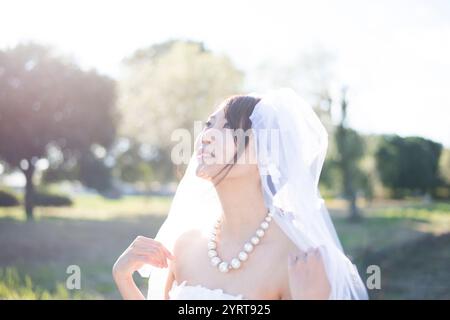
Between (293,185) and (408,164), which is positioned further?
(408,164)

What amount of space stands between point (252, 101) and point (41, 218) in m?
11.2

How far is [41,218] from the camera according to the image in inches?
476

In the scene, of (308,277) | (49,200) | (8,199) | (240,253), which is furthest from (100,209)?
(308,277)

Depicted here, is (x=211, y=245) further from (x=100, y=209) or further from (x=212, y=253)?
(x=100, y=209)

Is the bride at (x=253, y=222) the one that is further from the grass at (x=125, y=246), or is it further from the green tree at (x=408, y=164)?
the green tree at (x=408, y=164)

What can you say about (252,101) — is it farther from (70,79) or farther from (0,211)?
(0,211)

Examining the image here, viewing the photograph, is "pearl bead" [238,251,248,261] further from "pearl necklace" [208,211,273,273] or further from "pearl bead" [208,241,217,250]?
"pearl bead" [208,241,217,250]

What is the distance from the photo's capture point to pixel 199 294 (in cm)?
177

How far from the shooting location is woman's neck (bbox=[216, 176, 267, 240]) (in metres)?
1.84

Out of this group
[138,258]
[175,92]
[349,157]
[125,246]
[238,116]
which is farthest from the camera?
[349,157]

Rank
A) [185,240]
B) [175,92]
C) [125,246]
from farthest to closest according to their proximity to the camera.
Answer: [175,92]
[125,246]
[185,240]

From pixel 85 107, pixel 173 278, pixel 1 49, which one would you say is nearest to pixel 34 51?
pixel 1 49

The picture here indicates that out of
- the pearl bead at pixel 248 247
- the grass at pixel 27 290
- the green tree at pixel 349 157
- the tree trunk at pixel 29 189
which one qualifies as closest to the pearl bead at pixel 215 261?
the pearl bead at pixel 248 247

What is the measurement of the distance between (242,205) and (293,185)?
0.67 feet
